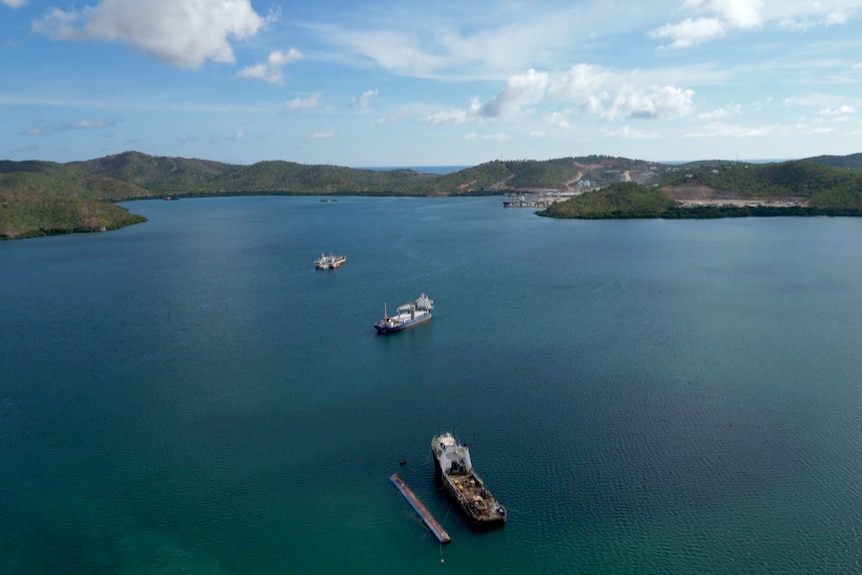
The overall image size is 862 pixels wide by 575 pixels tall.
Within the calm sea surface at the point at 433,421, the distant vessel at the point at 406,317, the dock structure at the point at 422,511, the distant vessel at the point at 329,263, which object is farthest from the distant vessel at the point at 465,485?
the distant vessel at the point at 329,263

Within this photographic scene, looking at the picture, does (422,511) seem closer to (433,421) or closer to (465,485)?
(465,485)

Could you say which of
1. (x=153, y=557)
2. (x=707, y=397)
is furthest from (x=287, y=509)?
(x=707, y=397)

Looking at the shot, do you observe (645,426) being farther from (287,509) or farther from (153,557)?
(153,557)

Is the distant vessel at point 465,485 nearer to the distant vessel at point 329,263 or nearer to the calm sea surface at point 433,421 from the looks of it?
the calm sea surface at point 433,421

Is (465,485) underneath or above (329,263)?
underneath

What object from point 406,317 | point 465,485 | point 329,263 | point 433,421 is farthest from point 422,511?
point 329,263
